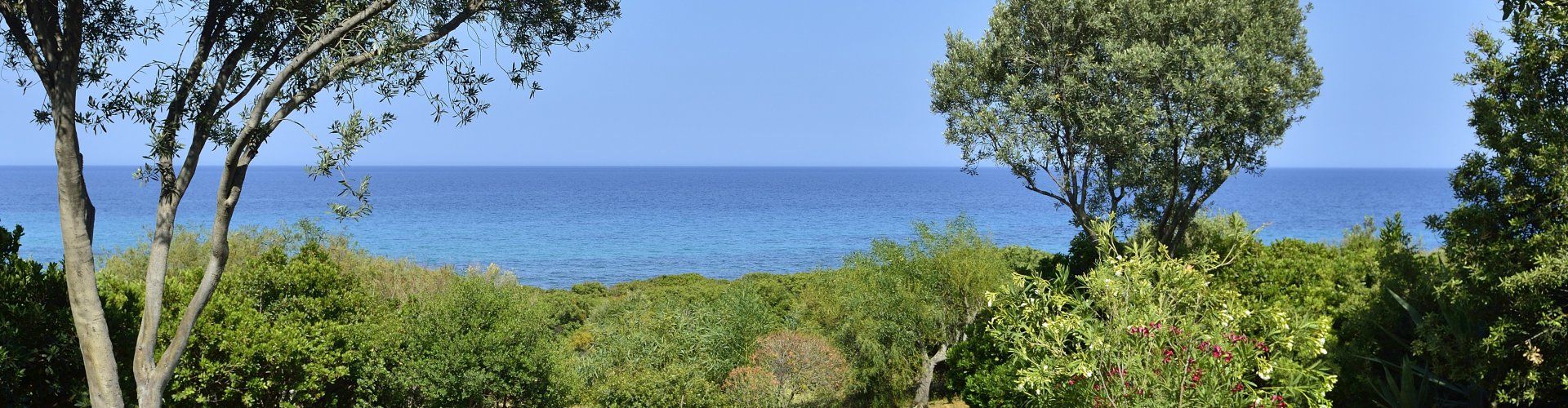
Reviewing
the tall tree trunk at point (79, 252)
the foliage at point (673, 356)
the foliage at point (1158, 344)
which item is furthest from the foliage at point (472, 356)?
the foliage at point (1158, 344)

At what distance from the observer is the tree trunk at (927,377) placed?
82.9 feet

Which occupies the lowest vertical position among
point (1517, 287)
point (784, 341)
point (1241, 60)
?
point (784, 341)

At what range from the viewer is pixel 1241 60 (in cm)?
1319

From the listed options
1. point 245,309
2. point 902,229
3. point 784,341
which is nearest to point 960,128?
point 784,341

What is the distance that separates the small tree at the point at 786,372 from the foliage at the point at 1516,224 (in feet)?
47.7

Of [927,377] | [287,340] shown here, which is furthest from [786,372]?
[287,340]

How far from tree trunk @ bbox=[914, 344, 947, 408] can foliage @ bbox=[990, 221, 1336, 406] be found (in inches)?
709

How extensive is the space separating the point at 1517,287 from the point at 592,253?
70906 mm

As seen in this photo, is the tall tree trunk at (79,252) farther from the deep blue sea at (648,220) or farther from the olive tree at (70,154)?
the deep blue sea at (648,220)

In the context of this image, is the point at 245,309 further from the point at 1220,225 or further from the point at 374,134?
the point at 1220,225

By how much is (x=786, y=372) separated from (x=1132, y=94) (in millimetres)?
12308

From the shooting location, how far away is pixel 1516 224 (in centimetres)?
897

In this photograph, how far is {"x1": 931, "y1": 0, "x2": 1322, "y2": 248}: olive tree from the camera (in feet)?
43.9

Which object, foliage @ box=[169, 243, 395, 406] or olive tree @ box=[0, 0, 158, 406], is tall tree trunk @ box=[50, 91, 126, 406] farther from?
foliage @ box=[169, 243, 395, 406]
